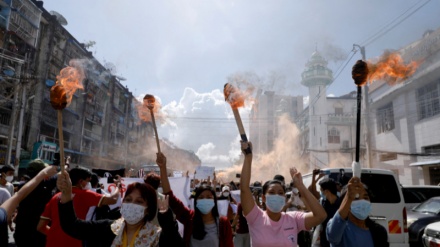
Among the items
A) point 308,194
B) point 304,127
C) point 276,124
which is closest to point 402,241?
point 308,194

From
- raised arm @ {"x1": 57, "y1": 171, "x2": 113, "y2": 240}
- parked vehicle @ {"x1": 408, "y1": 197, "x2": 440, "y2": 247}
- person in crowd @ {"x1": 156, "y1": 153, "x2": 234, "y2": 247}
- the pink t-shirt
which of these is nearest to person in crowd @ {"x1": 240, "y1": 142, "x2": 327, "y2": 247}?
the pink t-shirt

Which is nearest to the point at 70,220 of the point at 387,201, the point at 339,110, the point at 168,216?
the point at 168,216

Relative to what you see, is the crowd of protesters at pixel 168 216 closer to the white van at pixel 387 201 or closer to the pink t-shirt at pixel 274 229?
the pink t-shirt at pixel 274 229

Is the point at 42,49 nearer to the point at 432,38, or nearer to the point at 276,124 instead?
the point at 432,38

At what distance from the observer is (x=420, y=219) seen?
29.6 feet

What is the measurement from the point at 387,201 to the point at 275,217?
437 cm

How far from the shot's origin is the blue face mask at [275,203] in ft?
11.1

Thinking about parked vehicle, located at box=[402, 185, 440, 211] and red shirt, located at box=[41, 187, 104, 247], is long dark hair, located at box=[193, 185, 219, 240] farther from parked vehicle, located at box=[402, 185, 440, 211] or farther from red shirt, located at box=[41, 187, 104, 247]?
parked vehicle, located at box=[402, 185, 440, 211]

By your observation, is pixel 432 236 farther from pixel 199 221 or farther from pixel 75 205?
pixel 75 205

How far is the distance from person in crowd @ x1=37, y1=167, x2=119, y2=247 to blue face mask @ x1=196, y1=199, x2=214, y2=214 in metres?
0.97

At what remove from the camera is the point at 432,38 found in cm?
2003

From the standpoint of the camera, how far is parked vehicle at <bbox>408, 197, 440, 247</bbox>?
8.88m

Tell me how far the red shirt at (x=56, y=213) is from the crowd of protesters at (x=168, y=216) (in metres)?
0.01

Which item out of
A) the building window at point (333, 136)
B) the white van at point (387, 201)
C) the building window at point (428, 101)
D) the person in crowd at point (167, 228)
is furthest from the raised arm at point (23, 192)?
the building window at point (333, 136)
